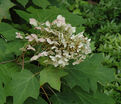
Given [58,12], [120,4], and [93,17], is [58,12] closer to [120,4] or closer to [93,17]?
[93,17]

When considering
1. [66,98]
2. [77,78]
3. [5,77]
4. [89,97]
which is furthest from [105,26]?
[5,77]

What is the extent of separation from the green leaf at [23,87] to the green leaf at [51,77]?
0.10 metres

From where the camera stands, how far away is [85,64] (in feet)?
5.76

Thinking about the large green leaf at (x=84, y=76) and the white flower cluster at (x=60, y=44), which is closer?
the white flower cluster at (x=60, y=44)

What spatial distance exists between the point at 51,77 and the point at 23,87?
193 millimetres

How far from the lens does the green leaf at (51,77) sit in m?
1.49

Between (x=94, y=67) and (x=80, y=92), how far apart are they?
0.30 m

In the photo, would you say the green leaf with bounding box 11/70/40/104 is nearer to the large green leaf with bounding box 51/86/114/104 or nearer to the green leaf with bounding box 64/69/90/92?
the green leaf with bounding box 64/69/90/92

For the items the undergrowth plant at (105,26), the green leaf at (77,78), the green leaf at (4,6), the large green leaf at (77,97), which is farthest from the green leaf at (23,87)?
the undergrowth plant at (105,26)

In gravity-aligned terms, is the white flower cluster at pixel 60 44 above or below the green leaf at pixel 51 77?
above

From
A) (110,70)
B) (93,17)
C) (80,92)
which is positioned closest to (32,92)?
(80,92)

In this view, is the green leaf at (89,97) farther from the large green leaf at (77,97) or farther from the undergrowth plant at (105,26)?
the undergrowth plant at (105,26)

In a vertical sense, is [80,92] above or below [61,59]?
below

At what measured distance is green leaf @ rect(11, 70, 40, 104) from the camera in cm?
153
